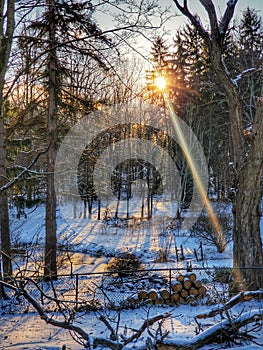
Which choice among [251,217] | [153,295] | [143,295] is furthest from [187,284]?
[251,217]

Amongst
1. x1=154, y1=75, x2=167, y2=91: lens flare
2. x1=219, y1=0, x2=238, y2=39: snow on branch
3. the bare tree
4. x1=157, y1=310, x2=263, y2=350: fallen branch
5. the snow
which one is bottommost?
the snow

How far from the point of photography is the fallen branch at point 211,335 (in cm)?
389

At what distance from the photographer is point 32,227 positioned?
878 inches

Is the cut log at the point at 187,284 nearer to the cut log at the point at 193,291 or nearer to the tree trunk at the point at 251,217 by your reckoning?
the cut log at the point at 193,291

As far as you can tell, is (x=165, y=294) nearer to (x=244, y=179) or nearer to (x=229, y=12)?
(x=244, y=179)

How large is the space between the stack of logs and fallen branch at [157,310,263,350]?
418 cm

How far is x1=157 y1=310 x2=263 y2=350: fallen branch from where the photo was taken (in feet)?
12.8

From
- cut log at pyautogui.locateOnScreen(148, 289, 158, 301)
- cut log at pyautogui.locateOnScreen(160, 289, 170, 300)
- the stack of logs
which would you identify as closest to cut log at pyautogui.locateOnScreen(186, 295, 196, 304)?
the stack of logs

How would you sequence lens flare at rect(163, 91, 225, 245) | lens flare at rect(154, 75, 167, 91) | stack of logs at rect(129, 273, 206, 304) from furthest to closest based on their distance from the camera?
lens flare at rect(154, 75, 167, 91) → lens flare at rect(163, 91, 225, 245) → stack of logs at rect(129, 273, 206, 304)

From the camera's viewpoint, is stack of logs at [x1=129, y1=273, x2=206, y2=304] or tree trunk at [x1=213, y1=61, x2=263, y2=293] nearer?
tree trunk at [x1=213, y1=61, x2=263, y2=293]

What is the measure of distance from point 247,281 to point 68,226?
16.4 meters

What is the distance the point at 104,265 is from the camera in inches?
533

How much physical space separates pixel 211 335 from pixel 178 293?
4.70 meters

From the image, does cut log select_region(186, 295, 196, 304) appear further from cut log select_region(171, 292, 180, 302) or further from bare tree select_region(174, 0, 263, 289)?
bare tree select_region(174, 0, 263, 289)
